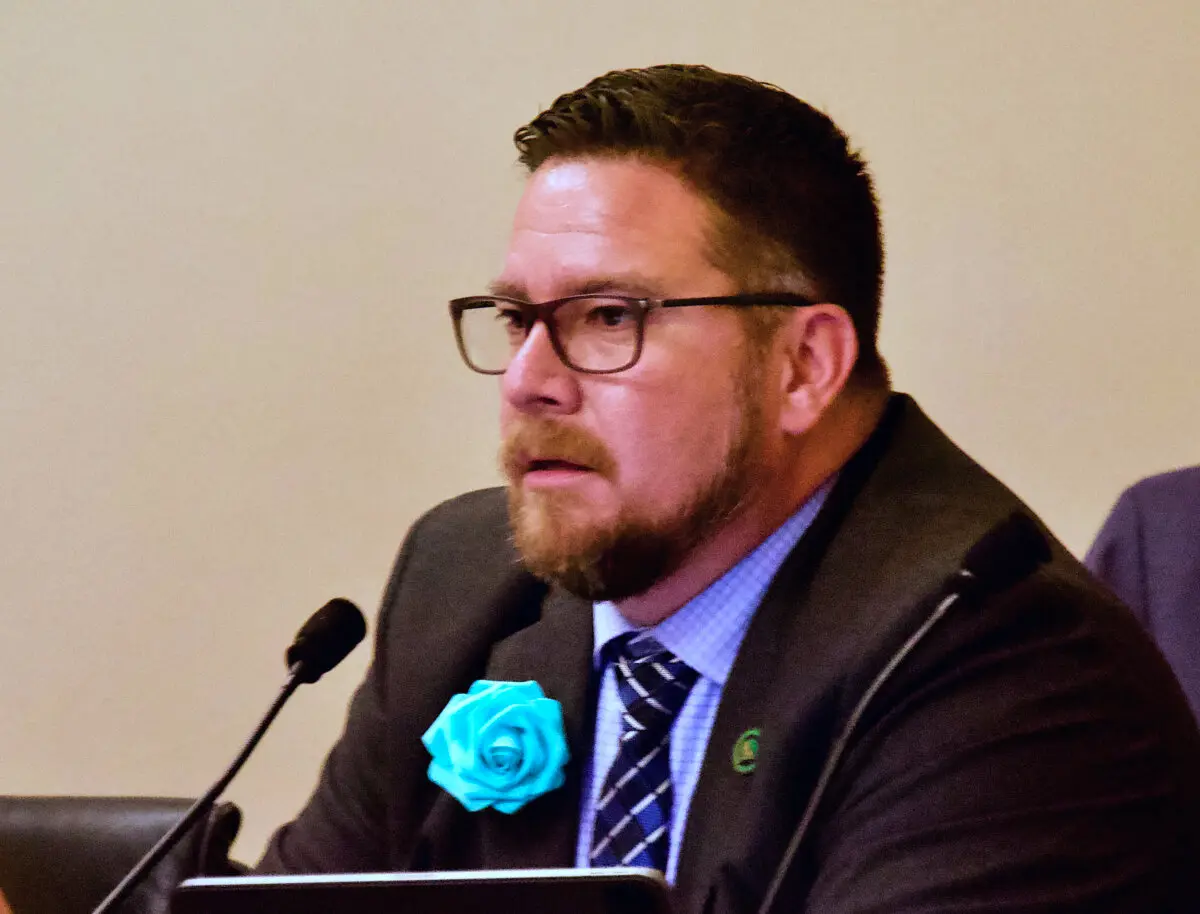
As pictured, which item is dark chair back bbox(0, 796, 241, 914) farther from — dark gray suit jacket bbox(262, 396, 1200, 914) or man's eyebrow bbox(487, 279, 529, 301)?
man's eyebrow bbox(487, 279, 529, 301)

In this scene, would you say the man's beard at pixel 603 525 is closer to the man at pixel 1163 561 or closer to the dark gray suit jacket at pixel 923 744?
the dark gray suit jacket at pixel 923 744

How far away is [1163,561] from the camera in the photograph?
4.67 ft

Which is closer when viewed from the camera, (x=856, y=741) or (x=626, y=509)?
(x=856, y=741)

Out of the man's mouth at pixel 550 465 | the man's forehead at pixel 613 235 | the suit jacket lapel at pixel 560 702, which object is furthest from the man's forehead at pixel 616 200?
the suit jacket lapel at pixel 560 702

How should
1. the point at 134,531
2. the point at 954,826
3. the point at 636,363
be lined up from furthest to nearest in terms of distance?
the point at 134,531, the point at 636,363, the point at 954,826

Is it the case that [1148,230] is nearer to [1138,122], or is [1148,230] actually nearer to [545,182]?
[1138,122]

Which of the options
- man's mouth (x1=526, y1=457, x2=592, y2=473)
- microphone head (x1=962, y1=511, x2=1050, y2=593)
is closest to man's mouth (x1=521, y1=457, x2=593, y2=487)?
man's mouth (x1=526, y1=457, x2=592, y2=473)

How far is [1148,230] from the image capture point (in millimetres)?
1777

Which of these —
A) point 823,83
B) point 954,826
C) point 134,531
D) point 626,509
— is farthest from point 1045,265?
point 134,531

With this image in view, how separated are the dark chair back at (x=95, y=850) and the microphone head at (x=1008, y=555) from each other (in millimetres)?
796

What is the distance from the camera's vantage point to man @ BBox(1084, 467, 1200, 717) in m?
1.39

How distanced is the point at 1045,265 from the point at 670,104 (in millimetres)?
769

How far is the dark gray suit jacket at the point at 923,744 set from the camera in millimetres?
972

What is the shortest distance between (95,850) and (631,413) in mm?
722
